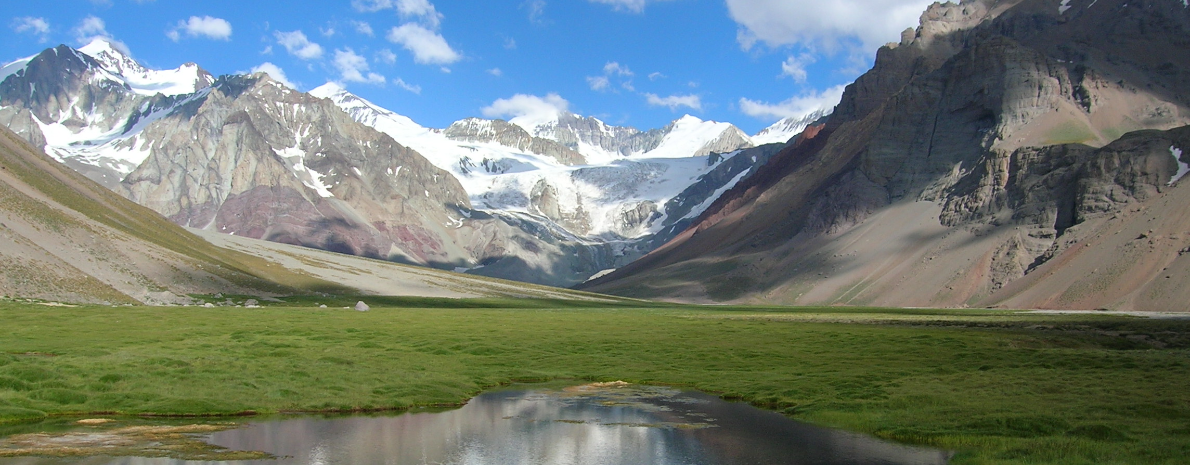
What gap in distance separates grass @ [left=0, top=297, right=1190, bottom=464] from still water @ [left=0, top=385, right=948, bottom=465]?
84.5 inches

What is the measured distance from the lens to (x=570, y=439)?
28.0 m

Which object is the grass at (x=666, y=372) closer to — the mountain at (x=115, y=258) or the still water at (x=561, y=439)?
the still water at (x=561, y=439)

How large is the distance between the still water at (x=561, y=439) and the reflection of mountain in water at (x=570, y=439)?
3cm

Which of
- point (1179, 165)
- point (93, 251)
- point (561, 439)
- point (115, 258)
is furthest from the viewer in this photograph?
point (1179, 165)

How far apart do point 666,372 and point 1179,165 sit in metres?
157

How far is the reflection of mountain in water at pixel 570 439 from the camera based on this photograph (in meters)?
25.1

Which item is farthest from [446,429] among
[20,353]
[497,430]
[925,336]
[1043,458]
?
[925,336]

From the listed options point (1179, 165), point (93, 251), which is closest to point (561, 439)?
point (93, 251)

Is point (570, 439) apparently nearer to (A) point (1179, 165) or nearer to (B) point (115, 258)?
(B) point (115, 258)

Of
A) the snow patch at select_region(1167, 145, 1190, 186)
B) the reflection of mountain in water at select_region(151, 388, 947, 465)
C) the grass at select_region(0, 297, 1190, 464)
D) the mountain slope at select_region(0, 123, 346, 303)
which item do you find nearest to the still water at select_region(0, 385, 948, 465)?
the reflection of mountain in water at select_region(151, 388, 947, 465)

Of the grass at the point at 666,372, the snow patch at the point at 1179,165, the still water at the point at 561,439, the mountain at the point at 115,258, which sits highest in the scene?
the snow patch at the point at 1179,165

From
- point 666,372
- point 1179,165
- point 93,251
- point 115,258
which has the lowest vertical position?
point 666,372

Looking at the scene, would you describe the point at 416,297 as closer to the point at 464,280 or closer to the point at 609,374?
the point at 464,280

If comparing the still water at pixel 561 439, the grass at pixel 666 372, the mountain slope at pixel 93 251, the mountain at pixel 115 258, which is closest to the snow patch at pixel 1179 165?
the grass at pixel 666 372
